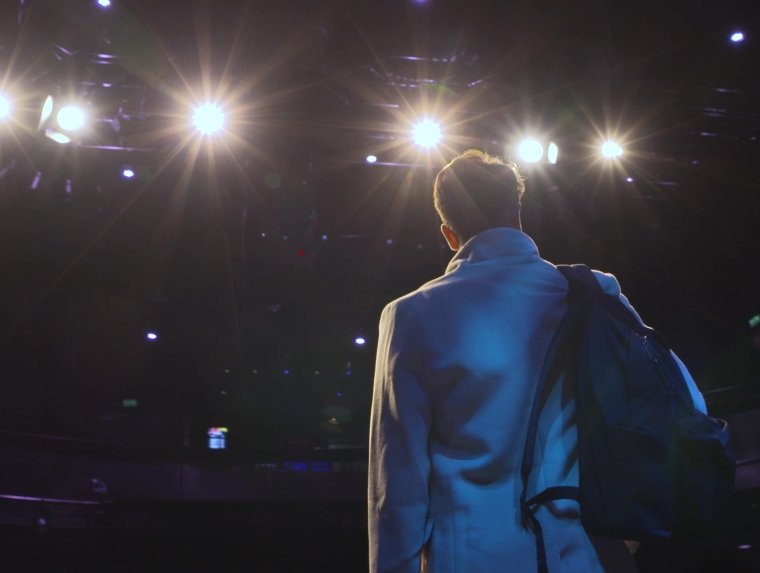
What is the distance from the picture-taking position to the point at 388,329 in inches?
57.0

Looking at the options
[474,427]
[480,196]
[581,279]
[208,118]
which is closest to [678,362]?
[581,279]

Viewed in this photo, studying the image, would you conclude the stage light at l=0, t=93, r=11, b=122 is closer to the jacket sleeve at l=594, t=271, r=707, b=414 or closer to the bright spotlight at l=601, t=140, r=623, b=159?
the bright spotlight at l=601, t=140, r=623, b=159

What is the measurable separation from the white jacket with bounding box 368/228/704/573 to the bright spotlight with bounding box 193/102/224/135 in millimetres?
4898

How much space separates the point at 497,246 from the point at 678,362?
430 millimetres

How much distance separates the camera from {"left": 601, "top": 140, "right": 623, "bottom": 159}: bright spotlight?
20.9 ft

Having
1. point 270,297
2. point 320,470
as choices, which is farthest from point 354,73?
point 320,470

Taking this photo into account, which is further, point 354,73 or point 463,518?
point 354,73

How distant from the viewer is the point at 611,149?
641 cm

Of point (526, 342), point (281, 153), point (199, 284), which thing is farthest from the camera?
point (199, 284)

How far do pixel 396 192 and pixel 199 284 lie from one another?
3017mm

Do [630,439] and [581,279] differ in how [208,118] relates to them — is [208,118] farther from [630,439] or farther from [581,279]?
[630,439]

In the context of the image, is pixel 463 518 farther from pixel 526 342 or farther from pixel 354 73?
pixel 354 73

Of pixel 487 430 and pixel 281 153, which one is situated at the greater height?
pixel 281 153

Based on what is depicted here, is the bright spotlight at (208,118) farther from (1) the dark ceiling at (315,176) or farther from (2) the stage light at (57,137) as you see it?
(2) the stage light at (57,137)
